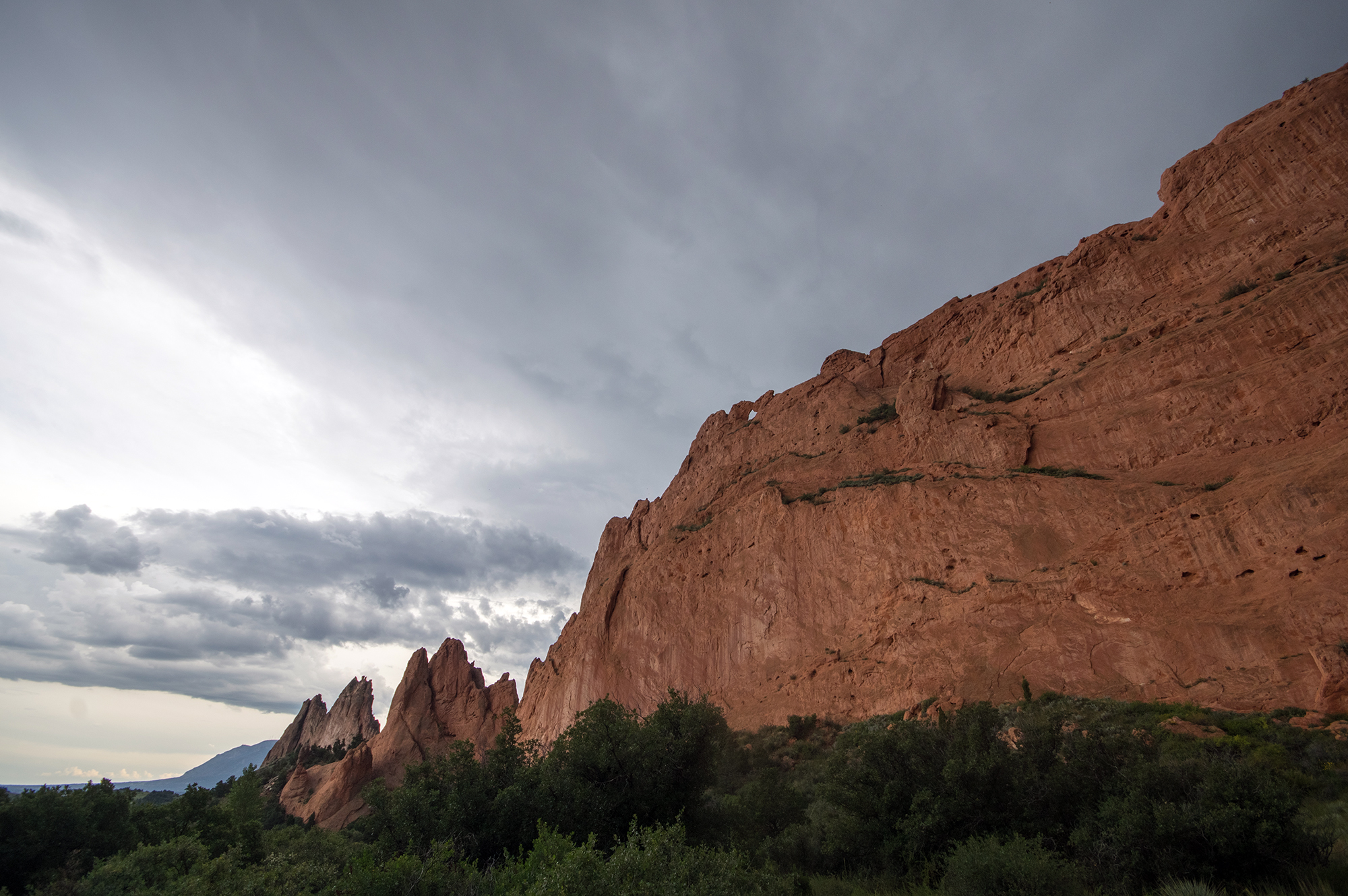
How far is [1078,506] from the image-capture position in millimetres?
29469

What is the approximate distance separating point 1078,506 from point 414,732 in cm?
5678

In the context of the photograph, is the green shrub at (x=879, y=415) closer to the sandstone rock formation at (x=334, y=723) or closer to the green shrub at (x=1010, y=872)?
the green shrub at (x=1010, y=872)

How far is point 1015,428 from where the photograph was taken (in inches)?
1387

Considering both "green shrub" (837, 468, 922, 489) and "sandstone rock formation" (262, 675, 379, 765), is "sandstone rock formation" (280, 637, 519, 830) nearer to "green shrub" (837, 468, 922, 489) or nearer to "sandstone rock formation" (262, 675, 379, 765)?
"sandstone rock formation" (262, 675, 379, 765)

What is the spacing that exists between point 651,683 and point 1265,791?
1499 inches

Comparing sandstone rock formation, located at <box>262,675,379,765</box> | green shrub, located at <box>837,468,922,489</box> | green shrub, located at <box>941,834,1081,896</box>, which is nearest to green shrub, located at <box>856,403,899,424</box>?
green shrub, located at <box>837,468,922,489</box>

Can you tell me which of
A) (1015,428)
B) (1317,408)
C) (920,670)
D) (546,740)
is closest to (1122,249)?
(1015,428)

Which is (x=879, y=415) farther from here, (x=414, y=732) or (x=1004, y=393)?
(x=414, y=732)

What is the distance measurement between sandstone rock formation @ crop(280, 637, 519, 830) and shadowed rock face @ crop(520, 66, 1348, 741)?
11987mm

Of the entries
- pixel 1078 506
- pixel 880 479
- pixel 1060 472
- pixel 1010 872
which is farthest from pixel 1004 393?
pixel 1010 872

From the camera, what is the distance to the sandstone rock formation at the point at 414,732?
4691 cm

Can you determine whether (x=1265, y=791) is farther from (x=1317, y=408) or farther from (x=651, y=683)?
(x=651, y=683)

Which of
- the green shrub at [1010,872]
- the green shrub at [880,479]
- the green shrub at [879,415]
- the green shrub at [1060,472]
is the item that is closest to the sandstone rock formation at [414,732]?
the green shrub at [880,479]

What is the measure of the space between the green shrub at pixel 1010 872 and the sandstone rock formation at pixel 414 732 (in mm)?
48309
